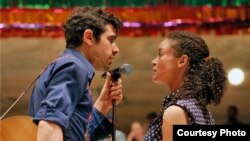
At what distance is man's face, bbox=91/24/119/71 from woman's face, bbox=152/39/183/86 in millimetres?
214

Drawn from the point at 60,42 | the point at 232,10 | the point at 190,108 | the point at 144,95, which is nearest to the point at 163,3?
the point at 232,10

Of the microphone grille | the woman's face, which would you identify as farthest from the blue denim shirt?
the woman's face

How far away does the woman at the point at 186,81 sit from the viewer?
224 centimetres

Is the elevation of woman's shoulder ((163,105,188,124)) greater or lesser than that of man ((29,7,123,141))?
lesser

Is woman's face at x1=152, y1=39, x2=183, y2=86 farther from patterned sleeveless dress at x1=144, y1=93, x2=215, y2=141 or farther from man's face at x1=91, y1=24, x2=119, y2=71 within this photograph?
man's face at x1=91, y1=24, x2=119, y2=71

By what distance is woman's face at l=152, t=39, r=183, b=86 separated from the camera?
2.39 meters

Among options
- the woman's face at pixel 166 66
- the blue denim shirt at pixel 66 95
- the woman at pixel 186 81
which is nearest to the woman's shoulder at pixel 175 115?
the woman at pixel 186 81

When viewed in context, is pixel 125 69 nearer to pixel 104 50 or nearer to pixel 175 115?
pixel 104 50

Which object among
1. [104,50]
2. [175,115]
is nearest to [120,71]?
[104,50]

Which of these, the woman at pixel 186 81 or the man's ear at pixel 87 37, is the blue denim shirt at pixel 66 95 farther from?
the woman at pixel 186 81

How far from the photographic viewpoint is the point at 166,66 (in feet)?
7.91

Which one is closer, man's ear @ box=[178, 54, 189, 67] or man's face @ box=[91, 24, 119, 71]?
man's face @ box=[91, 24, 119, 71]

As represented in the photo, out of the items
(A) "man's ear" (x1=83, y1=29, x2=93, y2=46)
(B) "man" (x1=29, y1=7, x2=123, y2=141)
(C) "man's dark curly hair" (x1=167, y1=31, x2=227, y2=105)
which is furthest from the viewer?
(C) "man's dark curly hair" (x1=167, y1=31, x2=227, y2=105)

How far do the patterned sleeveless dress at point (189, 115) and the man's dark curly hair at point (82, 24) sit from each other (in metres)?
0.34
